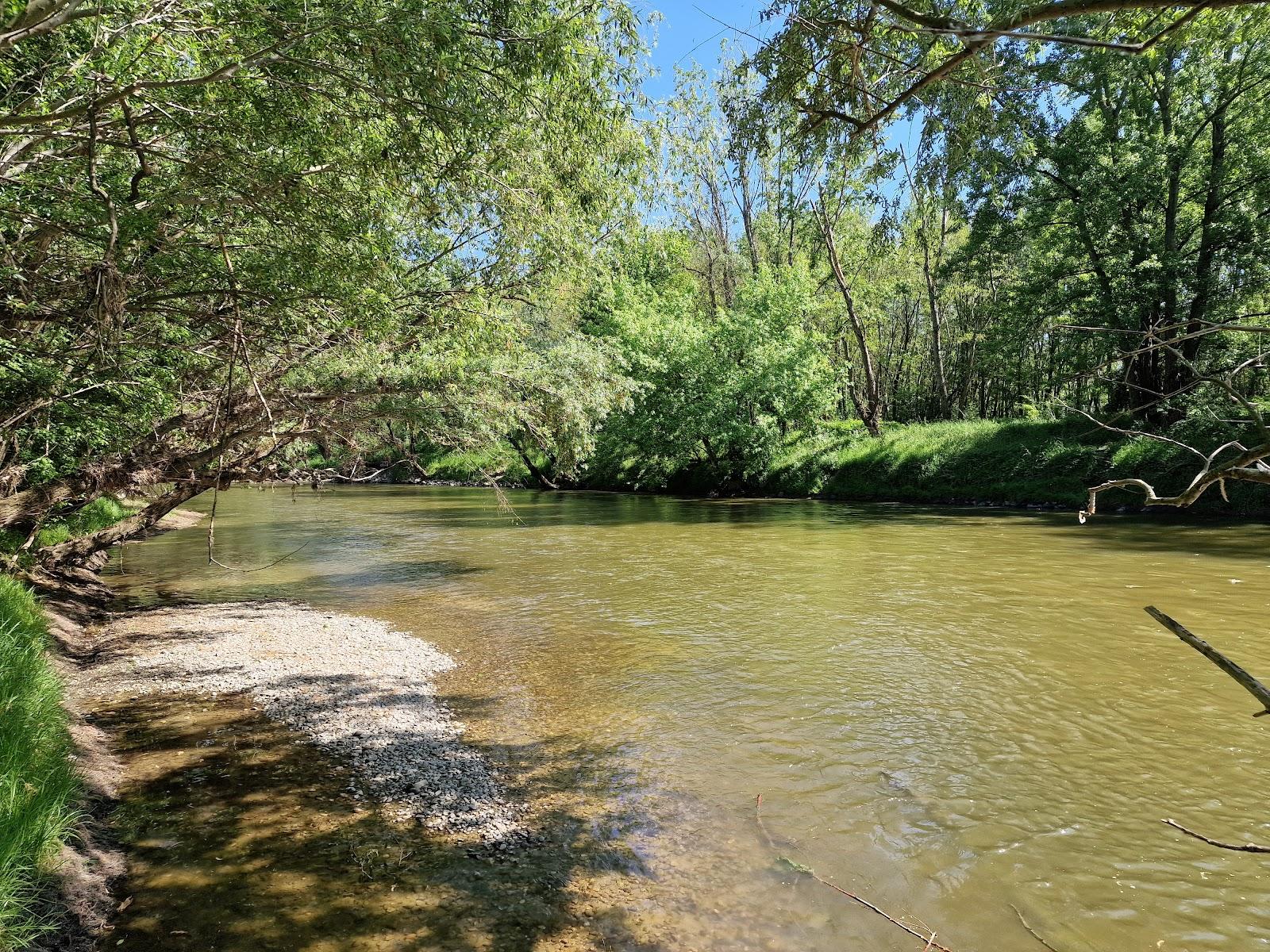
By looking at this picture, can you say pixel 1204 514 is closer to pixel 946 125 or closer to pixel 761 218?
pixel 946 125

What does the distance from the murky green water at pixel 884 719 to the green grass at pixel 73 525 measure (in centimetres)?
133

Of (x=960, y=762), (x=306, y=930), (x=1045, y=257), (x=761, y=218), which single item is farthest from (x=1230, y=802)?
(x=761, y=218)

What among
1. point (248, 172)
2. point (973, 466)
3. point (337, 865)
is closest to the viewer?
point (337, 865)

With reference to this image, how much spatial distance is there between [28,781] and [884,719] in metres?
6.48

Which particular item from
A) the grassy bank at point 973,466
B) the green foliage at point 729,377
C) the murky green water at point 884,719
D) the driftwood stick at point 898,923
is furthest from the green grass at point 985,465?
the driftwood stick at point 898,923

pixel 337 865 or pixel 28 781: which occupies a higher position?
pixel 28 781

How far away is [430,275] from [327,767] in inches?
320

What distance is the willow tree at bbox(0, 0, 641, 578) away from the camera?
16.4ft

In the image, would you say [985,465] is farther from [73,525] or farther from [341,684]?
[73,525]

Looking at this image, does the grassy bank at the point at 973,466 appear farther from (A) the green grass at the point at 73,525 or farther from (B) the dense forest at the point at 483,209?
(A) the green grass at the point at 73,525

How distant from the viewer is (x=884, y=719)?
22.5 feet

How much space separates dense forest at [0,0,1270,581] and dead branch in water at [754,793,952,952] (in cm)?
287

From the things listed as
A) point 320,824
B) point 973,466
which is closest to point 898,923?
point 320,824

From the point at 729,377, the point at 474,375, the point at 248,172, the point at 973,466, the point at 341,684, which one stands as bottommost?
the point at 341,684
